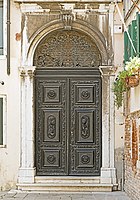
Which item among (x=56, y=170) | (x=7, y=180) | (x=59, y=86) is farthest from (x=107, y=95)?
(x=7, y=180)

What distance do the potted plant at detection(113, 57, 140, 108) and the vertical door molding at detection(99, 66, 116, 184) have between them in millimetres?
275

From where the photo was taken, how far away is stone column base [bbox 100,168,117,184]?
44.3 feet

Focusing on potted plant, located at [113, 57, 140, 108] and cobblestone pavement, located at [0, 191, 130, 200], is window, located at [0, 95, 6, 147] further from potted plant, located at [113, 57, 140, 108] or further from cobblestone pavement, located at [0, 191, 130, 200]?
potted plant, located at [113, 57, 140, 108]

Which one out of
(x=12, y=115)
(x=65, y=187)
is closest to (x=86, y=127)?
(x=65, y=187)

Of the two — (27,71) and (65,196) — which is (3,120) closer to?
(27,71)

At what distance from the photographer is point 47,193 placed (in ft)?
43.5

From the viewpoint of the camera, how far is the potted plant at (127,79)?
10.3m

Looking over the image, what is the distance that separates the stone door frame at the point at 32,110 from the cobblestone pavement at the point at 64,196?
623 mm

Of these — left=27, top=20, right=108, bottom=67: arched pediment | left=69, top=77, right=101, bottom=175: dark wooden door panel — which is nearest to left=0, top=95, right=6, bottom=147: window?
left=27, top=20, right=108, bottom=67: arched pediment

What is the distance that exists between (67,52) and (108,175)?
2958mm

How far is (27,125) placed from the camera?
45.0 feet

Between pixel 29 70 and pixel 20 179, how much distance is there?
8.01 feet

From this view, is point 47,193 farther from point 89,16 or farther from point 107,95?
point 89,16

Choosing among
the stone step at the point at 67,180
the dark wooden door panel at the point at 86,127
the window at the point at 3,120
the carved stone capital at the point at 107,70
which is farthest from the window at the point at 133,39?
the window at the point at 3,120
